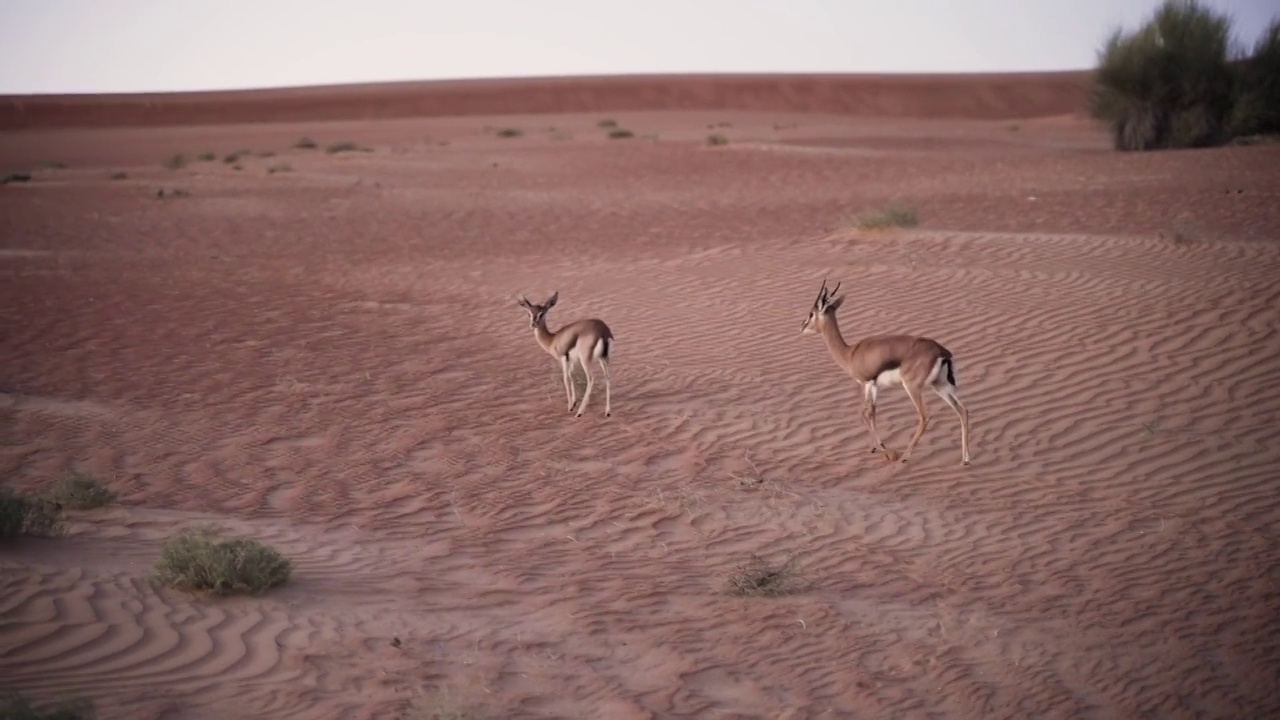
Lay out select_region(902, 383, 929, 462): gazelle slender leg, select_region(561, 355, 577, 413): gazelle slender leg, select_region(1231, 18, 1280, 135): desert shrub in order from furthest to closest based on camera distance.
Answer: select_region(1231, 18, 1280, 135): desert shrub → select_region(561, 355, 577, 413): gazelle slender leg → select_region(902, 383, 929, 462): gazelle slender leg

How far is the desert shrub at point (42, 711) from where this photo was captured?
4984 millimetres

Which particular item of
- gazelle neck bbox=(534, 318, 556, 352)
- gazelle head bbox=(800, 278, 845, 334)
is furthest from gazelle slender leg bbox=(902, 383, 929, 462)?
gazelle neck bbox=(534, 318, 556, 352)

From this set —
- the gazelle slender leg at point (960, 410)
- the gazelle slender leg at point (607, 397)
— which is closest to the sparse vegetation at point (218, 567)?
the gazelle slender leg at point (607, 397)

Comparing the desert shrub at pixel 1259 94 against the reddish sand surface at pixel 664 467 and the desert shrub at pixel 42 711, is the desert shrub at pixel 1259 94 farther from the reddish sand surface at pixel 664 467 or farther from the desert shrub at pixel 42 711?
the desert shrub at pixel 42 711

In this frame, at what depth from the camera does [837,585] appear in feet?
25.6

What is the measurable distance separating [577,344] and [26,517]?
5244 millimetres

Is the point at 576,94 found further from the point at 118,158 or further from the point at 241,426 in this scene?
the point at 241,426

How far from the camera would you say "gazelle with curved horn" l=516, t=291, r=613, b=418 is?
37.4ft

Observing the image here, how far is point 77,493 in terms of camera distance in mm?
8891

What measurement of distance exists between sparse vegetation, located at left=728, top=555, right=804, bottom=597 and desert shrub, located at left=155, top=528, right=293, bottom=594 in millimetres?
3000

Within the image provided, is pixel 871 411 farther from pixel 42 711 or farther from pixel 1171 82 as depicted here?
pixel 1171 82

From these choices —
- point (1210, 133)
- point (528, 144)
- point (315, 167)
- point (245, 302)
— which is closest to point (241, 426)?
point (245, 302)

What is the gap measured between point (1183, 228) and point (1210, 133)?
20614mm

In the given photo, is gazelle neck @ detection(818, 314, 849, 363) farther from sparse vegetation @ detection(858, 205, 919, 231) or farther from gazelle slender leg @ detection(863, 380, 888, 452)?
sparse vegetation @ detection(858, 205, 919, 231)
